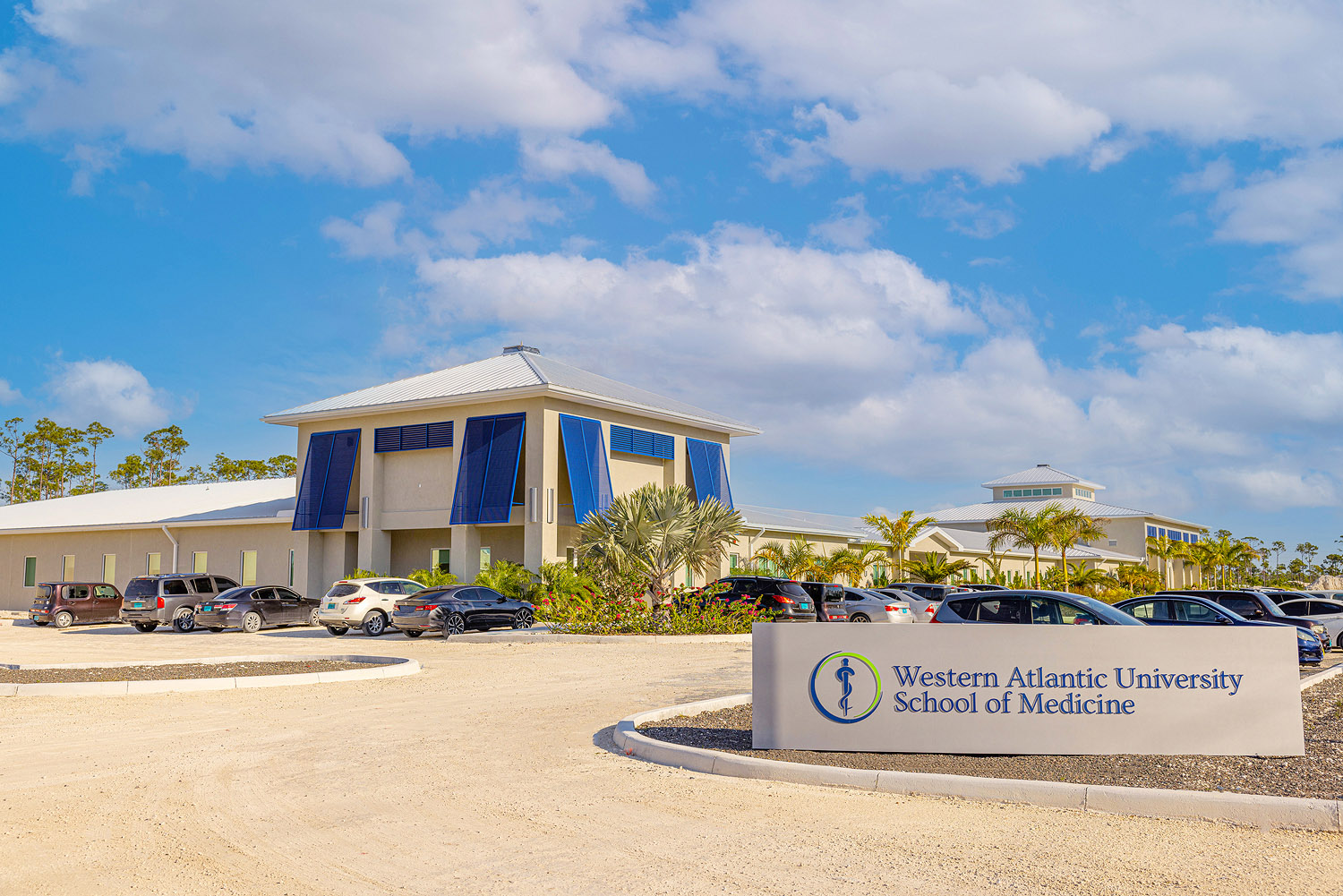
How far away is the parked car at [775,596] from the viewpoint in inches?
1104

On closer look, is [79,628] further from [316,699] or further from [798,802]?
[798,802]

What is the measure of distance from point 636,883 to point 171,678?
12.2m

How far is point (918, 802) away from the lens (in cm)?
779

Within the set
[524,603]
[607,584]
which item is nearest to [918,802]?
[607,584]

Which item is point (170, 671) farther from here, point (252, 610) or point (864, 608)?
point (864, 608)

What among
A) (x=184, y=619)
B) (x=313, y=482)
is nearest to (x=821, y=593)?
(x=184, y=619)

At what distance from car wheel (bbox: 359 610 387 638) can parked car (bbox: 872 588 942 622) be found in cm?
1425

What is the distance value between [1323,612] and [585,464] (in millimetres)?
21571

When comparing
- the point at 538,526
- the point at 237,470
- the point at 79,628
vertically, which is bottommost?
the point at 79,628

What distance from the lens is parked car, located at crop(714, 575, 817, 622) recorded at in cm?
2805

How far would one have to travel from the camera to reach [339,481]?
40.0 meters

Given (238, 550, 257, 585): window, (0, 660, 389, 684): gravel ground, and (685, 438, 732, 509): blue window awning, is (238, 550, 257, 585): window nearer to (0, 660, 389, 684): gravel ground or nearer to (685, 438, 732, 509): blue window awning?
(685, 438, 732, 509): blue window awning

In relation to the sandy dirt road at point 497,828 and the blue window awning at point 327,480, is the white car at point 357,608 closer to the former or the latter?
the blue window awning at point 327,480

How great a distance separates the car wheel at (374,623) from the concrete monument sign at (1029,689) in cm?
1976
